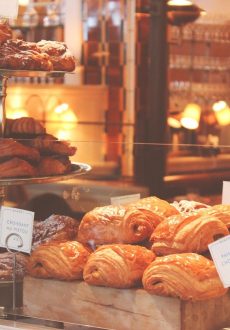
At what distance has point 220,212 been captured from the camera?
1.66 m

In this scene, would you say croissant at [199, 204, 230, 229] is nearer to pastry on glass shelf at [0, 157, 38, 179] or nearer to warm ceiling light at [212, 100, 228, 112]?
pastry on glass shelf at [0, 157, 38, 179]

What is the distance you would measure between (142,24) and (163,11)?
0.24 m

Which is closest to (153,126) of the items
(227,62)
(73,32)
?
(227,62)

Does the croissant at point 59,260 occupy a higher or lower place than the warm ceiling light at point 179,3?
lower

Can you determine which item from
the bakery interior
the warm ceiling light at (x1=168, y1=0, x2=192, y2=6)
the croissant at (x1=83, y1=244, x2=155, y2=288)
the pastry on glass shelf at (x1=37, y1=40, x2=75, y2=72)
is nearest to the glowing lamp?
the bakery interior

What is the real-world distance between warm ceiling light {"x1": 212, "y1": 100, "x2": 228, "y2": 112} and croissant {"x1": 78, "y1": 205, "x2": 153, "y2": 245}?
3411 millimetres

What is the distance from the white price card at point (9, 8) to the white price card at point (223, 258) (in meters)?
1.01

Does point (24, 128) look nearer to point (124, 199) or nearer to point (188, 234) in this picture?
point (124, 199)

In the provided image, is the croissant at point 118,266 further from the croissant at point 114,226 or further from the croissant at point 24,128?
the croissant at point 24,128

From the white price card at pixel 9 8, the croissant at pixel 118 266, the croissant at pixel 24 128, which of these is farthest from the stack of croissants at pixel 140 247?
the white price card at pixel 9 8

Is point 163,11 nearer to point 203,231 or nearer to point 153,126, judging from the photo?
point 153,126

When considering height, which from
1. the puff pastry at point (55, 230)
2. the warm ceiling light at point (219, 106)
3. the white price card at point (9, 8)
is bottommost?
the puff pastry at point (55, 230)

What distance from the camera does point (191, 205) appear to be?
1805 millimetres

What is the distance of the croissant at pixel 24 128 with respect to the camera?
2.27 m
